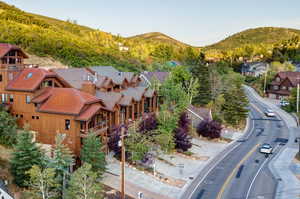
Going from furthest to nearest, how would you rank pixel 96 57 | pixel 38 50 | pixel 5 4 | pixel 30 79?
pixel 5 4
pixel 96 57
pixel 38 50
pixel 30 79

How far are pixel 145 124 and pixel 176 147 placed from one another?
5193mm

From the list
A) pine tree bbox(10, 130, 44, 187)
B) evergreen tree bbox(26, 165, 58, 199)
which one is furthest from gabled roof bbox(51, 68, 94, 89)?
evergreen tree bbox(26, 165, 58, 199)

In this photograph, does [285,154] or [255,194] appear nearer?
[255,194]

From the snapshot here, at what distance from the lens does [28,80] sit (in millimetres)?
32812

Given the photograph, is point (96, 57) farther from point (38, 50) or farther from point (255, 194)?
point (255, 194)

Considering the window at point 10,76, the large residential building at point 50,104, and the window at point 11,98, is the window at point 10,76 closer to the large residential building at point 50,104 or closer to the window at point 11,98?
the large residential building at point 50,104

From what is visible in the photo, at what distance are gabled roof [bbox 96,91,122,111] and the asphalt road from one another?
1342 centimetres

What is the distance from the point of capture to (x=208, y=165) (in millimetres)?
35406

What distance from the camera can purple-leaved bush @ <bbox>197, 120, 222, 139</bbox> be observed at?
45281 mm

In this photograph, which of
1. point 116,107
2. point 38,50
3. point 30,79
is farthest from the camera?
point 38,50

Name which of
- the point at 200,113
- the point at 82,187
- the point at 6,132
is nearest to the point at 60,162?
the point at 82,187

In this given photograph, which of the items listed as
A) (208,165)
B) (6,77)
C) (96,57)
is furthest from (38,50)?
(208,165)

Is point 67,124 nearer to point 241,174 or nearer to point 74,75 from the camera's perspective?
point 74,75

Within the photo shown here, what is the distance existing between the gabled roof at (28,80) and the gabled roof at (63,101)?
1387mm
